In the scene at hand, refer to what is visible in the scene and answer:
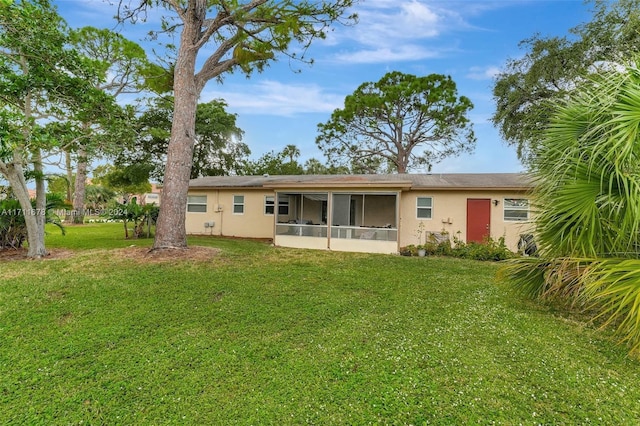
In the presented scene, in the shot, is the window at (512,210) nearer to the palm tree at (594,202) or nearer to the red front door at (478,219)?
the red front door at (478,219)

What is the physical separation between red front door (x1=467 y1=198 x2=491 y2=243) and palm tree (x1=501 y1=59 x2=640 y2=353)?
23.2ft

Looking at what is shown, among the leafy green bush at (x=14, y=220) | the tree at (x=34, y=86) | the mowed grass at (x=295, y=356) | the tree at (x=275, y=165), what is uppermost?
the tree at (x=275, y=165)

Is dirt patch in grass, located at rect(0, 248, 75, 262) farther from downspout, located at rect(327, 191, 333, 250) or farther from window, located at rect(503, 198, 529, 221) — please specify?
window, located at rect(503, 198, 529, 221)

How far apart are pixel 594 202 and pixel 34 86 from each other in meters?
11.5

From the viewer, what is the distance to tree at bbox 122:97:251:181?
76.4 ft

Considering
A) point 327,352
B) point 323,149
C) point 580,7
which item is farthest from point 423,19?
point 323,149

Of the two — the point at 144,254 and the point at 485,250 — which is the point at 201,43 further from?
the point at 485,250

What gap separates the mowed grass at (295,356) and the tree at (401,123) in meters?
18.7

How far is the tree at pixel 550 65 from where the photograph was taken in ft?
37.6

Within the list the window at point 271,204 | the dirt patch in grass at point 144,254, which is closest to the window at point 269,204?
the window at point 271,204

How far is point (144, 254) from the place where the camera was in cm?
863

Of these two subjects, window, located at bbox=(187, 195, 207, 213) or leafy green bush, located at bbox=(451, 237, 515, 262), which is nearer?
leafy green bush, located at bbox=(451, 237, 515, 262)

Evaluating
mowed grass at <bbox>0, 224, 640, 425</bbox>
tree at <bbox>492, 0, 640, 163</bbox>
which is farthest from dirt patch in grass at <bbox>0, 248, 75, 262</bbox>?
tree at <bbox>492, 0, 640, 163</bbox>

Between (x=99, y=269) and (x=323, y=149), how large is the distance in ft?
66.5
